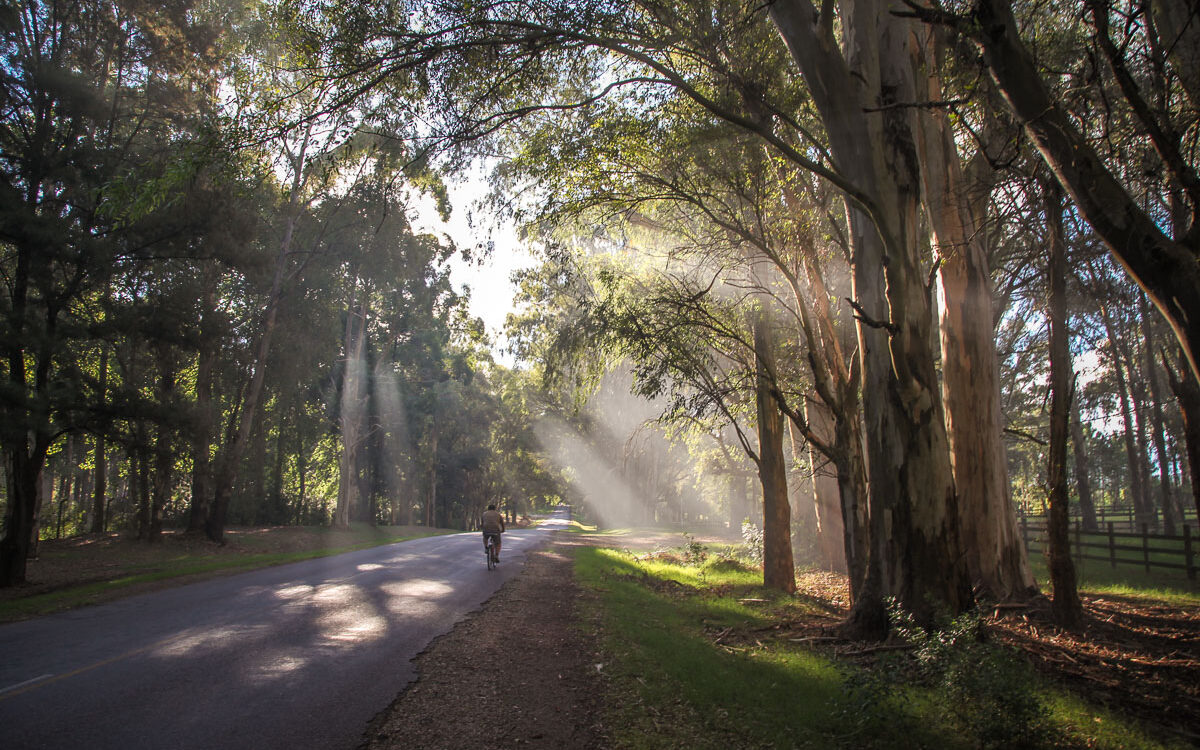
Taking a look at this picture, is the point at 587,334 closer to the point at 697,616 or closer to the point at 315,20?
the point at 697,616

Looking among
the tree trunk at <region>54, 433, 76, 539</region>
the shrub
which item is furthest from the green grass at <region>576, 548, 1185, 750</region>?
the tree trunk at <region>54, 433, 76, 539</region>

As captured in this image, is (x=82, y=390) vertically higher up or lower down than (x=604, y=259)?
lower down

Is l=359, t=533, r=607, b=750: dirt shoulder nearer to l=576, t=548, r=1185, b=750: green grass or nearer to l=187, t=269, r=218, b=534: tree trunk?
l=576, t=548, r=1185, b=750: green grass

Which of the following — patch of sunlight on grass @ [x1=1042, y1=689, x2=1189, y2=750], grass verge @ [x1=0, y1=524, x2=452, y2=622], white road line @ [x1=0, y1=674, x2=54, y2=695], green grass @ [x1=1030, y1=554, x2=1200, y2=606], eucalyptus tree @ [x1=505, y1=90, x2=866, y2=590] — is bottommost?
green grass @ [x1=1030, y1=554, x2=1200, y2=606]

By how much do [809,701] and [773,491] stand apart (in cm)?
906

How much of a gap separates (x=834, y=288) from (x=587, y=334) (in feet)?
25.4

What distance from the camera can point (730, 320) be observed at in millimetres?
14242

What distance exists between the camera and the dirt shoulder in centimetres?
529

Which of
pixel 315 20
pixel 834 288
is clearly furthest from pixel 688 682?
pixel 834 288

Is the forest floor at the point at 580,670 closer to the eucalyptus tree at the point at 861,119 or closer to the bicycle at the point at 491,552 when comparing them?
the eucalyptus tree at the point at 861,119

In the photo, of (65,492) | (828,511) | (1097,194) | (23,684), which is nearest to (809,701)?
(1097,194)

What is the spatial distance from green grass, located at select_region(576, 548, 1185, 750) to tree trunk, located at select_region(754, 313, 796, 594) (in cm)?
548

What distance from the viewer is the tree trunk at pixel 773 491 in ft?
48.1

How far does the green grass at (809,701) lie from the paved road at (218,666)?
2459 mm
